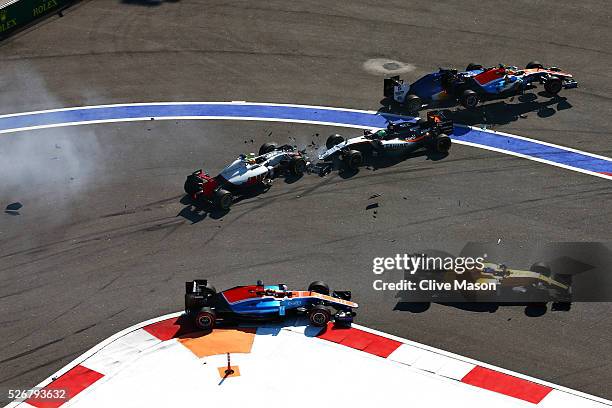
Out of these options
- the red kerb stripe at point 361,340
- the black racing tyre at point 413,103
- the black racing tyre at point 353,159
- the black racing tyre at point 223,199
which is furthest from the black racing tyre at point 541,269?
the black racing tyre at point 413,103

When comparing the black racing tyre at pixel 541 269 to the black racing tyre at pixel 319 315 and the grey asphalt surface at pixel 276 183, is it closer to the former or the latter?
the grey asphalt surface at pixel 276 183

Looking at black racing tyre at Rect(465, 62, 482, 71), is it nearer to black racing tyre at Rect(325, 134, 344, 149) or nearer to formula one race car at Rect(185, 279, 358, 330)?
black racing tyre at Rect(325, 134, 344, 149)

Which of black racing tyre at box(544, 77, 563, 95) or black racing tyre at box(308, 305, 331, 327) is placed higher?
black racing tyre at box(544, 77, 563, 95)

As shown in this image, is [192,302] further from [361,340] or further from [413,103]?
[413,103]

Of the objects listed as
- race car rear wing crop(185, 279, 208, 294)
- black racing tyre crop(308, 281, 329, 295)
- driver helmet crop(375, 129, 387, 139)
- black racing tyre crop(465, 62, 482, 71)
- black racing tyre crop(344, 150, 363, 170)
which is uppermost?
black racing tyre crop(465, 62, 482, 71)

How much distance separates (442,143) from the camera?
3034 centimetres

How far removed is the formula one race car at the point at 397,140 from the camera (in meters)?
30.0

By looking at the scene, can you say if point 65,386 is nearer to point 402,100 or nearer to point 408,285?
point 408,285

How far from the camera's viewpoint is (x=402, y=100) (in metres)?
33.3

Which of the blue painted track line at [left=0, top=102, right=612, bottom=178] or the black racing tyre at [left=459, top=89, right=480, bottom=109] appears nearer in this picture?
the blue painted track line at [left=0, top=102, right=612, bottom=178]

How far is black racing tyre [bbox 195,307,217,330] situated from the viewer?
2234cm

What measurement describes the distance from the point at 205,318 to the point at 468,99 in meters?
15.4

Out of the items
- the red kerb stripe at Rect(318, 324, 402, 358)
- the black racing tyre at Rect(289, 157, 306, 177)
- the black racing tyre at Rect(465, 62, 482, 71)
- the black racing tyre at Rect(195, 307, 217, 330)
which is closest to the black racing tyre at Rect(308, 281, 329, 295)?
the red kerb stripe at Rect(318, 324, 402, 358)

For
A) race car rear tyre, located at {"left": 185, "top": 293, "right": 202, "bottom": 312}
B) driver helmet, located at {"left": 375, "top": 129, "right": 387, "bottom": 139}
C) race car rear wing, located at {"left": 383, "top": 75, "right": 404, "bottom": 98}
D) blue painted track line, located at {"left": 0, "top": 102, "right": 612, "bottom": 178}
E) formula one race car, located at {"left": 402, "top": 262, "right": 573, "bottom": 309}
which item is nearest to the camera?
race car rear tyre, located at {"left": 185, "top": 293, "right": 202, "bottom": 312}
